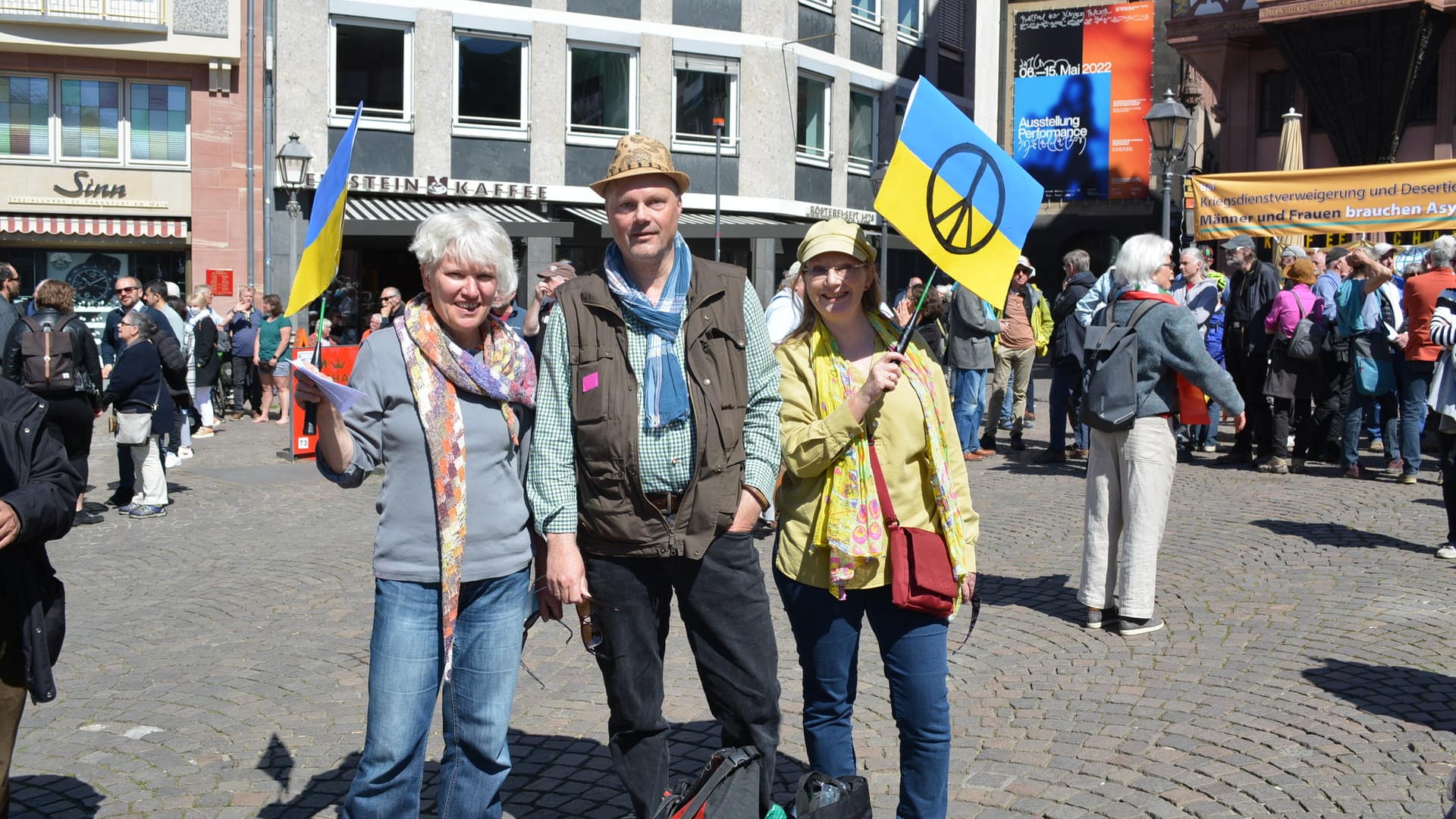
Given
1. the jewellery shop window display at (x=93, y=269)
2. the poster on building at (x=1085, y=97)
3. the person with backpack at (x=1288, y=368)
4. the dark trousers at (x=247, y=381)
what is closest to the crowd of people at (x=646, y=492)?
the person with backpack at (x=1288, y=368)

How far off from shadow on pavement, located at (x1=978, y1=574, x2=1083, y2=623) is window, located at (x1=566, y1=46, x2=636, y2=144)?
20259mm

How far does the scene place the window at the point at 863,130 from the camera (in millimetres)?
31188

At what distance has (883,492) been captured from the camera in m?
3.73

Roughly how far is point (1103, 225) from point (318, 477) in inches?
1094

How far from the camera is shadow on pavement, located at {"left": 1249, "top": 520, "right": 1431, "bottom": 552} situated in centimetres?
864

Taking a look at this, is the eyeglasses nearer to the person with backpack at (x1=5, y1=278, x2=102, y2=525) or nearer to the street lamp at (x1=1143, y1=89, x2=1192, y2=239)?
the person with backpack at (x1=5, y1=278, x2=102, y2=525)

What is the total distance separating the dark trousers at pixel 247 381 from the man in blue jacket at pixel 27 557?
16369 mm

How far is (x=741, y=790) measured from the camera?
3463mm

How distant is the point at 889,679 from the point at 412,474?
1.41 meters

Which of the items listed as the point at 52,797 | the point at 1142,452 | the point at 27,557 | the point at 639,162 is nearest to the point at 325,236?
the point at 639,162

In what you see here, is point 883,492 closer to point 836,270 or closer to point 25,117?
point 836,270

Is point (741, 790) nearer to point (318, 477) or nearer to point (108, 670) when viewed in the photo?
point (108, 670)

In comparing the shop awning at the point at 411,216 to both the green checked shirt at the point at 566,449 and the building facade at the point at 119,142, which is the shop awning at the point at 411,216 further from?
the green checked shirt at the point at 566,449

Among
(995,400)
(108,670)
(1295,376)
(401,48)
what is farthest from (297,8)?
(108,670)
